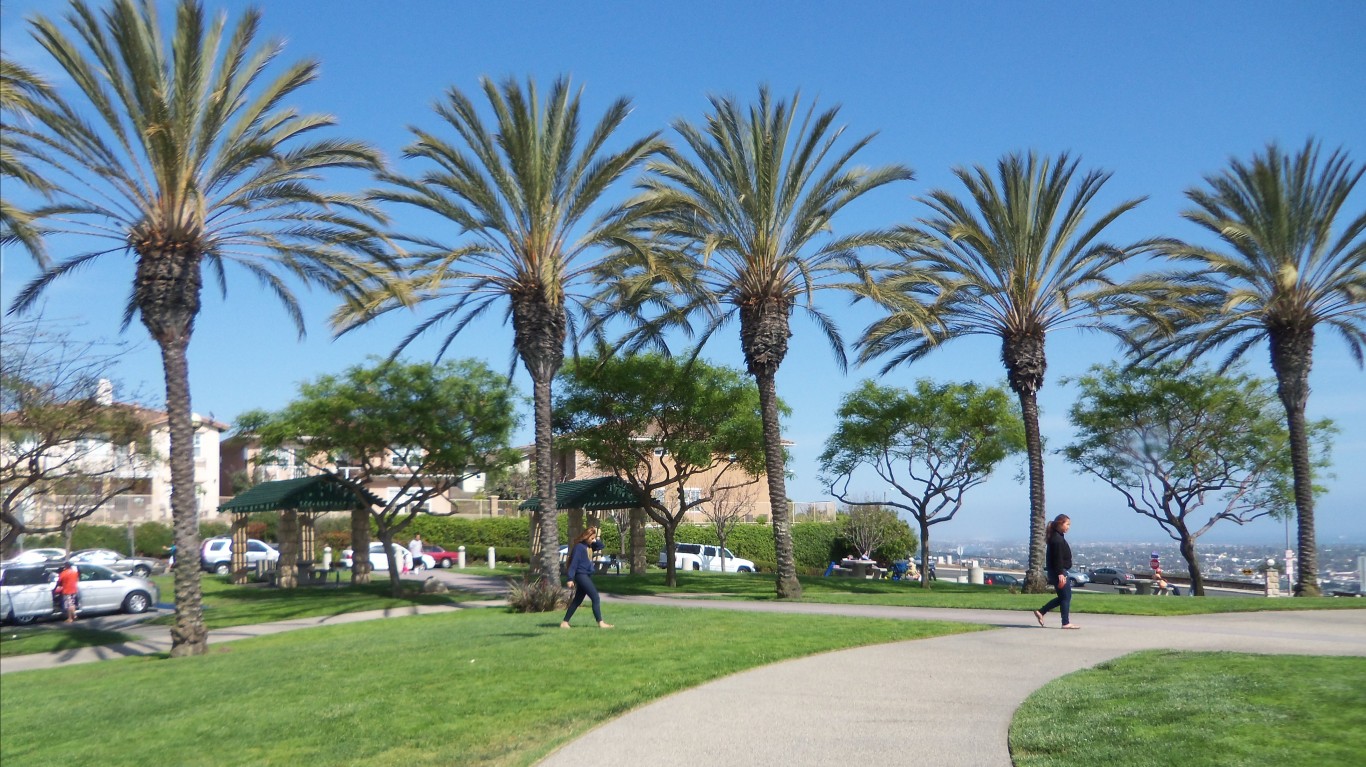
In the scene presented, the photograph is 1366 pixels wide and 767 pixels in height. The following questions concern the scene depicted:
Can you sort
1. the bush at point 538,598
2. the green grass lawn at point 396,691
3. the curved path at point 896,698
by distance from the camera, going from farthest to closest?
the bush at point 538,598
the green grass lawn at point 396,691
the curved path at point 896,698

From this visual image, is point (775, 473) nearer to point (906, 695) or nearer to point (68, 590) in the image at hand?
point (906, 695)

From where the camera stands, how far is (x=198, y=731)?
10.4 metres

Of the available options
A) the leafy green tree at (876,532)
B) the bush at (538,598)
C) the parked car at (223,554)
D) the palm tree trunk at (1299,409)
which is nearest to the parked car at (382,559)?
the parked car at (223,554)

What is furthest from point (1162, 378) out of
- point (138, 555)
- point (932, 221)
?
point (138, 555)

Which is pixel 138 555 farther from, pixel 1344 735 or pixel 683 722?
pixel 1344 735

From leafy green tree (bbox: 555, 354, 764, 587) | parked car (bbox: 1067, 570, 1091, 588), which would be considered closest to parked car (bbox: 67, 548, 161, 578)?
leafy green tree (bbox: 555, 354, 764, 587)

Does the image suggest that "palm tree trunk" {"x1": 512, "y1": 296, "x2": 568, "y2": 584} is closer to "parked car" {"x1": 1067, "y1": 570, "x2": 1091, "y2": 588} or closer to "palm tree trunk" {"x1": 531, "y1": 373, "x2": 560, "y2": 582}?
"palm tree trunk" {"x1": 531, "y1": 373, "x2": 560, "y2": 582}

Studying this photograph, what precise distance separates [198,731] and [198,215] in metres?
10.4

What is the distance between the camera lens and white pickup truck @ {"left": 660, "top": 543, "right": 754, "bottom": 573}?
46438 millimetres

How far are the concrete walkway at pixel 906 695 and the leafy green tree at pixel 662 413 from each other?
1560 cm

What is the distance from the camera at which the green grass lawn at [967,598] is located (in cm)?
1961

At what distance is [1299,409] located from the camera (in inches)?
1078

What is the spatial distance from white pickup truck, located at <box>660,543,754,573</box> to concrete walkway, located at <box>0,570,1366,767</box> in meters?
29.2

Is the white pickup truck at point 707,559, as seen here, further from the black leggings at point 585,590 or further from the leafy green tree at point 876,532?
the black leggings at point 585,590
